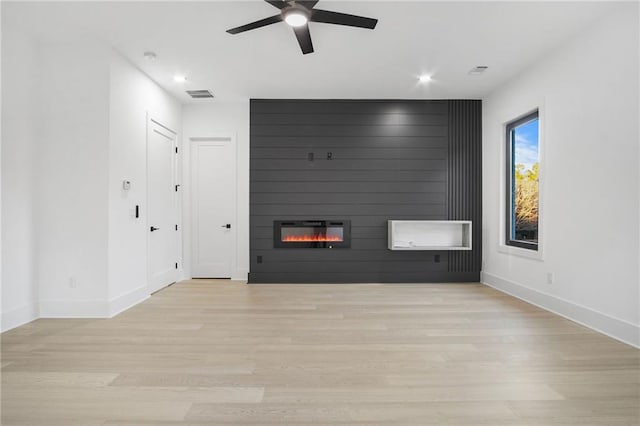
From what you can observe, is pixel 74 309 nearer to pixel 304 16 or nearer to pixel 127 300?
pixel 127 300

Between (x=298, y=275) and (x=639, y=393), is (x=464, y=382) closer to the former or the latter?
(x=639, y=393)

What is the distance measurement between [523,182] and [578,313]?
180 centimetres

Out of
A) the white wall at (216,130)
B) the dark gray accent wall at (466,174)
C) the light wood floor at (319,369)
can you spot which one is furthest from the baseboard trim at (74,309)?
the dark gray accent wall at (466,174)

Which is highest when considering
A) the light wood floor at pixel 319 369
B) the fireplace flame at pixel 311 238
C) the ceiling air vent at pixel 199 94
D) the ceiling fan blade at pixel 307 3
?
the ceiling air vent at pixel 199 94

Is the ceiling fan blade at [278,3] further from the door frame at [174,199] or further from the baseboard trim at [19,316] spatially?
the baseboard trim at [19,316]

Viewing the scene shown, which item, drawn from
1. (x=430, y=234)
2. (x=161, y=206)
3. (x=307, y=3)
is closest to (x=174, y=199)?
(x=161, y=206)

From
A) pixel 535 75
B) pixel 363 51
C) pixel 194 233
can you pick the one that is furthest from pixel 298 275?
pixel 535 75

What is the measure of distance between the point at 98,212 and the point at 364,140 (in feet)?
12.1

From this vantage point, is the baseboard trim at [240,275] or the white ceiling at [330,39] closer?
the white ceiling at [330,39]

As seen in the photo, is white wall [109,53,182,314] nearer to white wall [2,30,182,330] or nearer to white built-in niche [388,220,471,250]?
white wall [2,30,182,330]

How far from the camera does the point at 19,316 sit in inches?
128

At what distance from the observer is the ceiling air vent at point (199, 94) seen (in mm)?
5023

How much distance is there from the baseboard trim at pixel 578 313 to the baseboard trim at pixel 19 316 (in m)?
5.32

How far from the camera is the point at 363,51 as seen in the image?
374 centimetres
